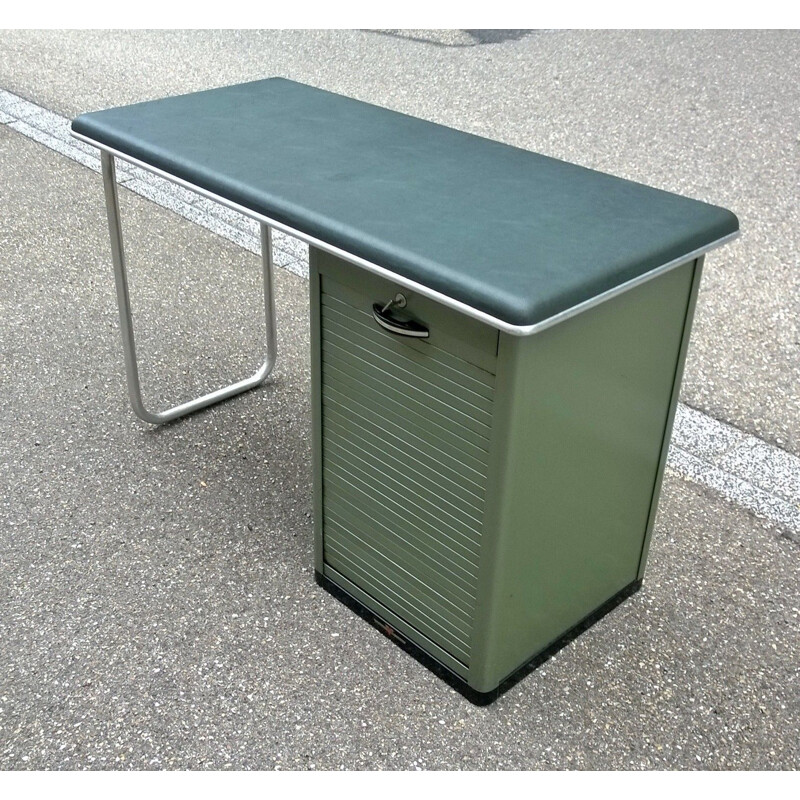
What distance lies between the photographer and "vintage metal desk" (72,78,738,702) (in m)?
1.68

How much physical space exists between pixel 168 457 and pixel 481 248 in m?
1.42

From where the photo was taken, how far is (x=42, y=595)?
2.31 meters

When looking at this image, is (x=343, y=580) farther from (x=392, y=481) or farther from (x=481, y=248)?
(x=481, y=248)

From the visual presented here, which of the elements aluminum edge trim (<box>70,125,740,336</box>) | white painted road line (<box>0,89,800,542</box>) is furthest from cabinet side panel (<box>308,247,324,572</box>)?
white painted road line (<box>0,89,800,542</box>)

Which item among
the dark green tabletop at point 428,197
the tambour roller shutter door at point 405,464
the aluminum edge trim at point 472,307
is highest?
the dark green tabletop at point 428,197

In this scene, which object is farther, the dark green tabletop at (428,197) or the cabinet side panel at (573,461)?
the cabinet side panel at (573,461)

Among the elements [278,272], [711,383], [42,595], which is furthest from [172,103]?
[711,383]

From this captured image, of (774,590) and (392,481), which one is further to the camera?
(774,590)

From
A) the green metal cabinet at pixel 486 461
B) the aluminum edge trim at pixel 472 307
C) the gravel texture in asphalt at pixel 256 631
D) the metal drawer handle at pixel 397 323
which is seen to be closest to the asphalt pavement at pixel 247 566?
the gravel texture in asphalt at pixel 256 631

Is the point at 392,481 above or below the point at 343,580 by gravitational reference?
above

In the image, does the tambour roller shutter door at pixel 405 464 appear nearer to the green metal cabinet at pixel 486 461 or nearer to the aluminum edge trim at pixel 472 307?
the green metal cabinet at pixel 486 461

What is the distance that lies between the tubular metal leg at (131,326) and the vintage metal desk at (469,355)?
0.28 m

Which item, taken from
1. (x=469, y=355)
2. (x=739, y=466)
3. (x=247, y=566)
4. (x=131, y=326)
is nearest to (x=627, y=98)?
(x=739, y=466)

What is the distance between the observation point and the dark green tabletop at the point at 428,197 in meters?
1.62
